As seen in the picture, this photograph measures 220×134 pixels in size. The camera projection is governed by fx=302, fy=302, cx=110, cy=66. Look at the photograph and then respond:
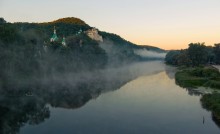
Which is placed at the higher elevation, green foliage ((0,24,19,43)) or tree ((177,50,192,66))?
green foliage ((0,24,19,43))

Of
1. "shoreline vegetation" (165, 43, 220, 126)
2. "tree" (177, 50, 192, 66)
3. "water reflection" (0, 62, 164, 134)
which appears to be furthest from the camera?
"tree" (177, 50, 192, 66)

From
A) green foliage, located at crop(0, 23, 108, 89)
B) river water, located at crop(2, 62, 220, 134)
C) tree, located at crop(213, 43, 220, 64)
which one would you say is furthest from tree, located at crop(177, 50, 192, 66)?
river water, located at crop(2, 62, 220, 134)

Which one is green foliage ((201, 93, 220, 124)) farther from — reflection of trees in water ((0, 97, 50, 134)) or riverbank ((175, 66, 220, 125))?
reflection of trees in water ((0, 97, 50, 134))

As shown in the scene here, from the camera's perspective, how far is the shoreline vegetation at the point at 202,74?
53.2 m

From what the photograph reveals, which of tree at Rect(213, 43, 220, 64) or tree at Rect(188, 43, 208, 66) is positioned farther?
tree at Rect(213, 43, 220, 64)

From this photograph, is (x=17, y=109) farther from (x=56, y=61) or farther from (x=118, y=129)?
(x=56, y=61)

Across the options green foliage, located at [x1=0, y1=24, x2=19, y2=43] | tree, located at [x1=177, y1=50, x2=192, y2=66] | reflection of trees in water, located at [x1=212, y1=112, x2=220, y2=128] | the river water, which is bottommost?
the river water

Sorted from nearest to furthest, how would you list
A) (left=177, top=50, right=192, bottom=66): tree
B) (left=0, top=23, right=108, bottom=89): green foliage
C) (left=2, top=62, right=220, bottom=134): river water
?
(left=2, top=62, right=220, bottom=134): river water, (left=0, top=23, right=108, bottom=89): green foliage, (left=177, top=50, right=192, bottom=66): tree

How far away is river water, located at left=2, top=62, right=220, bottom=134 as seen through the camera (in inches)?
1622

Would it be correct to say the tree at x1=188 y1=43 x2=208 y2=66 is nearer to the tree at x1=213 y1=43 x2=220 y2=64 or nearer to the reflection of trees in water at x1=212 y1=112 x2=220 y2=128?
the tree at x1=213 y1=43 x2=220 y2=64

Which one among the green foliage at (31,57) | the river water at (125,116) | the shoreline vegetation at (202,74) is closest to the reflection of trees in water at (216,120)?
the shoreline vegetation at (202,74)

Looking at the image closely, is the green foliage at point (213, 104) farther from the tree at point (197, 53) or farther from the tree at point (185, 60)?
the tree at point (185, 60)

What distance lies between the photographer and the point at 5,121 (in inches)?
1789

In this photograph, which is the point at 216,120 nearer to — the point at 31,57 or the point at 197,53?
Answer: the point at 31,57
